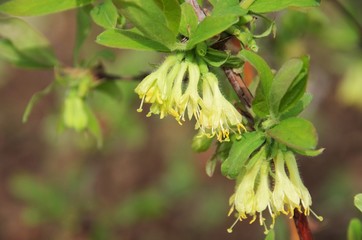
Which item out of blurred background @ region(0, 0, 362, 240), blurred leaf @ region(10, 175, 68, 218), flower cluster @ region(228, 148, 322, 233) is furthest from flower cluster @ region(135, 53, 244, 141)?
blurred leaf @ region(10, 175, 68, 218)

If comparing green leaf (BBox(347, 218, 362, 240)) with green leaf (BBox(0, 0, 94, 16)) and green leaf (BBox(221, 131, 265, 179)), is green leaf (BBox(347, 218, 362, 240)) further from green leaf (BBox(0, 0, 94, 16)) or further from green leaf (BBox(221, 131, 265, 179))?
green leaf (BBox(0, 0, 94, 16))

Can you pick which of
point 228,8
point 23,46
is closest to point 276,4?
point 228,8

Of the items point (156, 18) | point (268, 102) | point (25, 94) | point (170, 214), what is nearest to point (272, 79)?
point (268, 102)

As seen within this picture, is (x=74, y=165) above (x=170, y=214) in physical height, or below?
above

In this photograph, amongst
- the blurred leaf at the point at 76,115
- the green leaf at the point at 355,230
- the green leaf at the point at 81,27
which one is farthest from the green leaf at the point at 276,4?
the blurred leaf at the point at 76,115

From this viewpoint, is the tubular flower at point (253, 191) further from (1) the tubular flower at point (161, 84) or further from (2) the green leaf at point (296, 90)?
(1) the tubular flower at point (161, 84)

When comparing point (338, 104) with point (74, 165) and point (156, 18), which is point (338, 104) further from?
point (156, 18)
